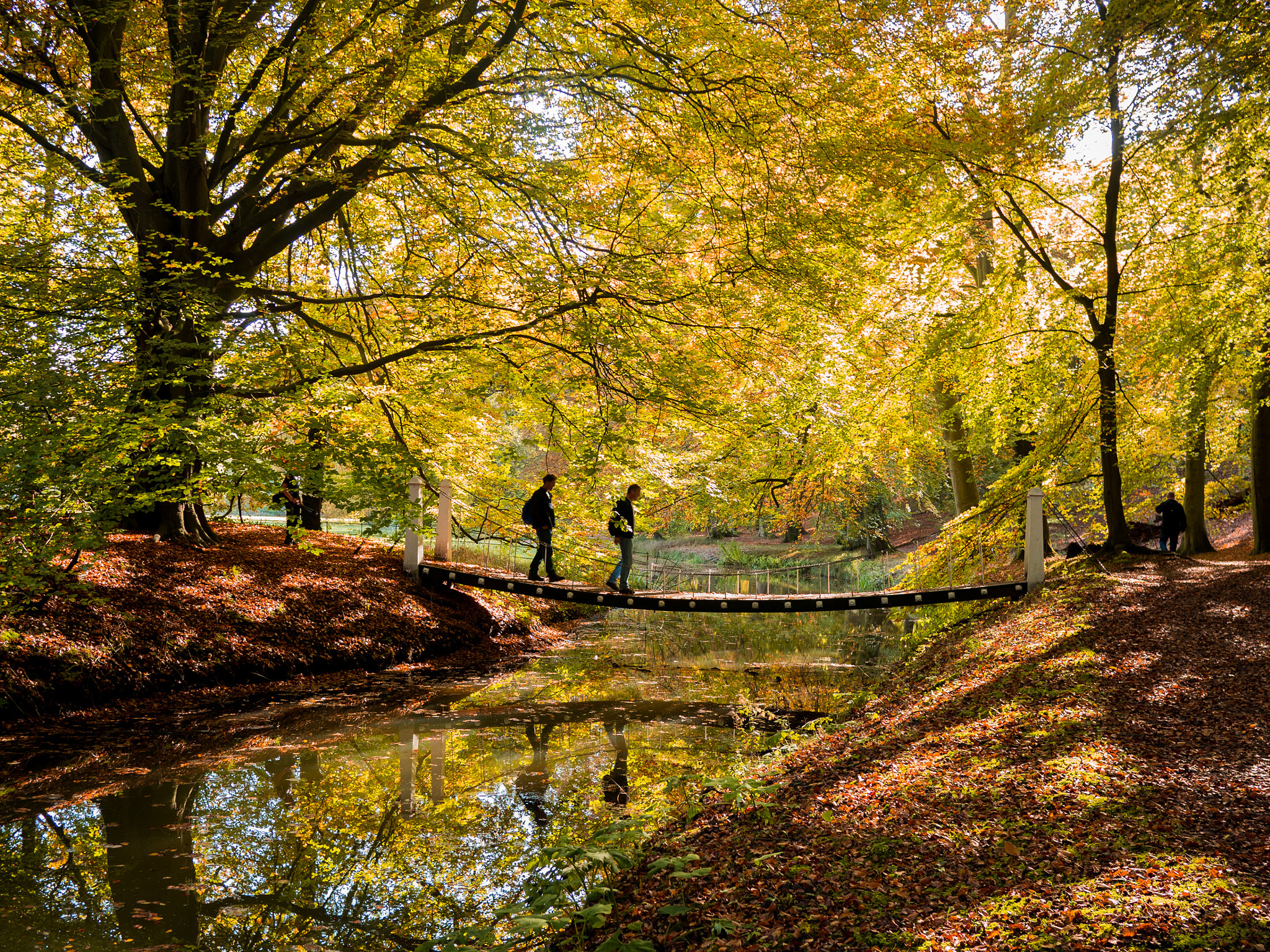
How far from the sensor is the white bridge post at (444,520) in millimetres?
11977

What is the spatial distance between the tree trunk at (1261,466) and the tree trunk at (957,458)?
14.0ft

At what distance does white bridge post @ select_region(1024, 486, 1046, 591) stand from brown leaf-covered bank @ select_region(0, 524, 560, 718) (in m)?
7.55

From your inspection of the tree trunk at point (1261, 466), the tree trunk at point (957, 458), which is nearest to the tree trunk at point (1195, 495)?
the tree trunk at point (1261, 466)

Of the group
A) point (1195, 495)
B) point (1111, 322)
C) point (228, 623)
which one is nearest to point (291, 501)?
point (228, 623)

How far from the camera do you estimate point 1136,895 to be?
280 centimetres

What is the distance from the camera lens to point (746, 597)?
11.0 meters

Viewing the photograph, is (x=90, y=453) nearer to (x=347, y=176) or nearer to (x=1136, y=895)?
(x=347, y=176)

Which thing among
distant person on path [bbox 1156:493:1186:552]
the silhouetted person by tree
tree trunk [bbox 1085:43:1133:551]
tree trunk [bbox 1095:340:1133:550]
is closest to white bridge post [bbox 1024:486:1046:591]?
tree trunk [bbox 1095:340:1133:550]

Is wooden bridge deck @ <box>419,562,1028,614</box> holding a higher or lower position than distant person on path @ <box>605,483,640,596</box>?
lower

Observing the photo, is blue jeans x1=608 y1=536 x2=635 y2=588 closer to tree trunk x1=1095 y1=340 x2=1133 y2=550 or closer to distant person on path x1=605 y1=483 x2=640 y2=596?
distant person on path x1=605 y1=483 x2=640 y2=596

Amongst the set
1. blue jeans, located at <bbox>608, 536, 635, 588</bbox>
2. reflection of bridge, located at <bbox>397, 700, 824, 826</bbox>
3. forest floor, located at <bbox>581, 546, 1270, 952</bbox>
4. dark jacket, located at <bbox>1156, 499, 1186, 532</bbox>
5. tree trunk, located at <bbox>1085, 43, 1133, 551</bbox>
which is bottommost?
reflection of bridge, located at <bbox>397, 700, 824, 826</bbox>

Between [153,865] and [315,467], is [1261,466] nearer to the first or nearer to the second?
[315,467]

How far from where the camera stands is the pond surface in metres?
3.74

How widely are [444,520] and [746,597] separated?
16.7 feet
